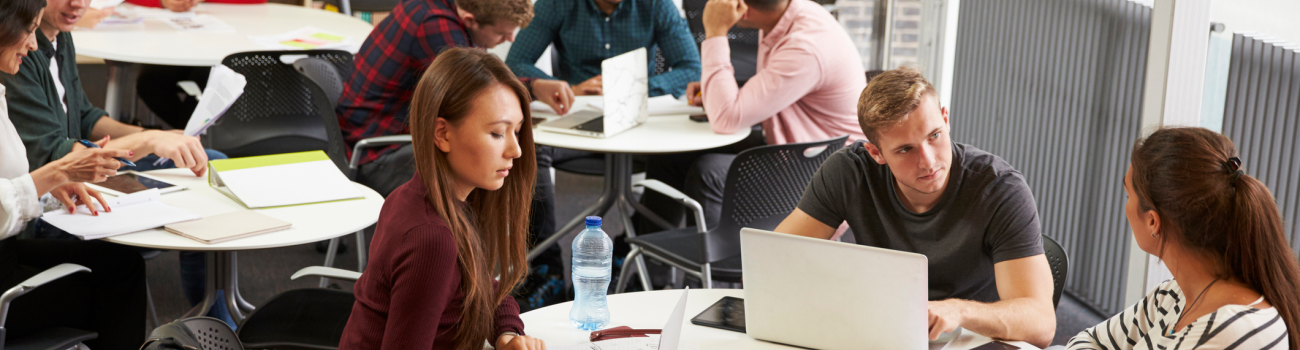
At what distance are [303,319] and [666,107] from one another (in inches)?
68.3

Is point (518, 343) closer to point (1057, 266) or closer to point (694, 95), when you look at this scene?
point (1057, 266)

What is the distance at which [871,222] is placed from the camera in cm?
193

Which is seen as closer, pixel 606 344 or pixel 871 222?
pixel 606 344

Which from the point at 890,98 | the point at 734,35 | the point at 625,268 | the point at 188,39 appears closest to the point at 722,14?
the point at 625,268

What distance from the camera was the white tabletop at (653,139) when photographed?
2.91m

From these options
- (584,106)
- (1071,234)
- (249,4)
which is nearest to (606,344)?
(584,106)

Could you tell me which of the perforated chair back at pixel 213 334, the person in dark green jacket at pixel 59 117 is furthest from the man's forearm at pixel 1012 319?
the person in dark green jacket at pixel 59 117

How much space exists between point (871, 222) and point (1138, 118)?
1.56m

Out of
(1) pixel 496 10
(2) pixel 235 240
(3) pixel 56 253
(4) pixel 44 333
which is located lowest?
(4) pixel 44 333

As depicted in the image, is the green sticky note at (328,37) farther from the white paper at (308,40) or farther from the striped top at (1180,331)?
the striped top at (1180,331)

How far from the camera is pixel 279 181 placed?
2.40m

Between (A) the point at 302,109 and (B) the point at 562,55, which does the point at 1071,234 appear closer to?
(B) the point at 562,55

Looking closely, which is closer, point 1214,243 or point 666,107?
point 1214,243

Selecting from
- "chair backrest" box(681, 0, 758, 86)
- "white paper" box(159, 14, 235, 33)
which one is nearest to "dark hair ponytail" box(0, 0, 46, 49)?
"white paper" box(159, 14, 235, 33)
